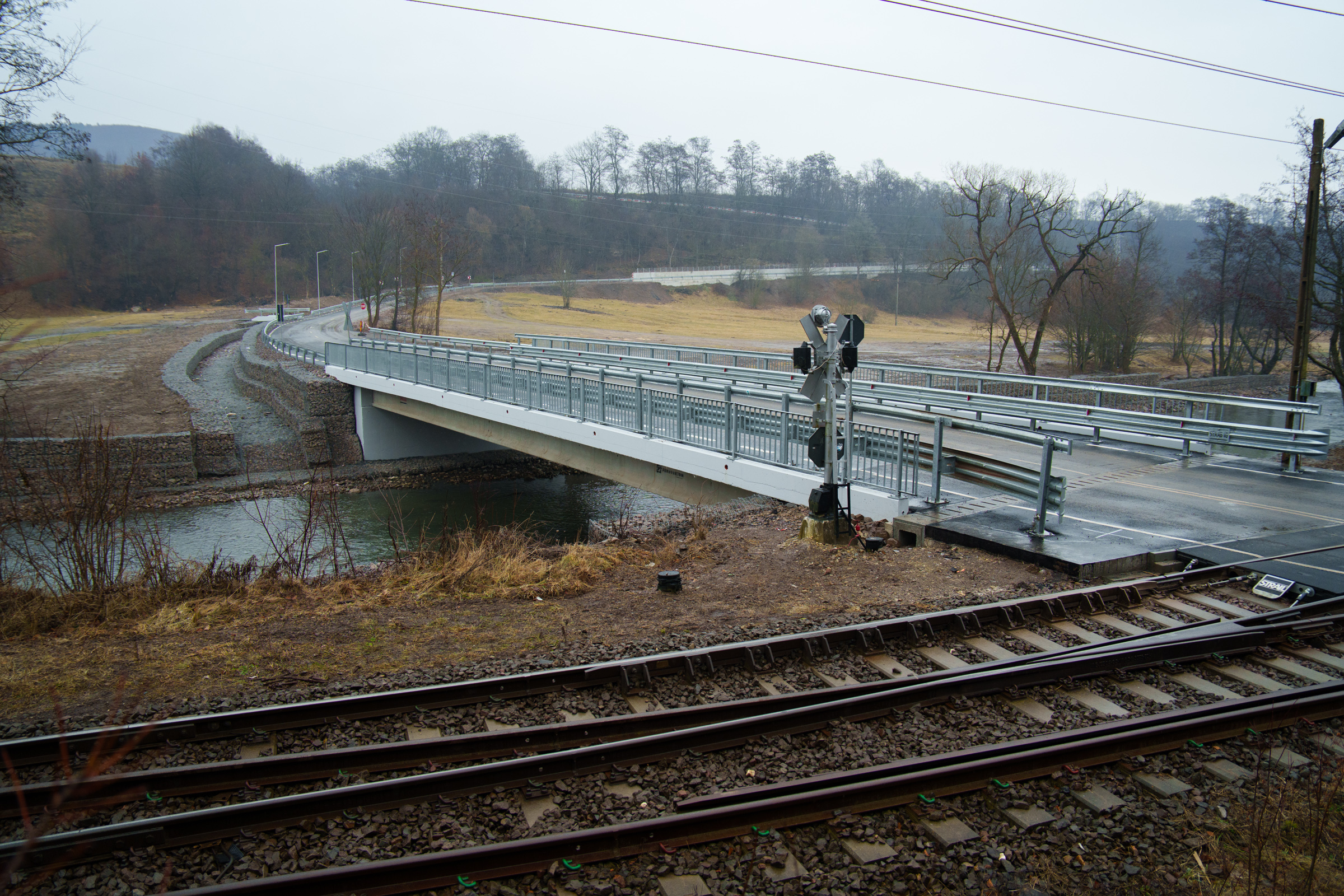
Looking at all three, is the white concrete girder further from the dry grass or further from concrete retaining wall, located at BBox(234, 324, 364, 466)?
concrete retaining wall, located at BBox(234, 324, 364, 466)

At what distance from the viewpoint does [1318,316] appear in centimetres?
2242

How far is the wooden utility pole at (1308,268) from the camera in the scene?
49.2 ft

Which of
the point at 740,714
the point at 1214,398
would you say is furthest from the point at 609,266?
the point at 740,714

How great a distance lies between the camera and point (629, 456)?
1584 centimetres

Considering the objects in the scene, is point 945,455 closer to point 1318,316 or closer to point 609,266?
point 1318,316

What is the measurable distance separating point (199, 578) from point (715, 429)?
7647 millimetres

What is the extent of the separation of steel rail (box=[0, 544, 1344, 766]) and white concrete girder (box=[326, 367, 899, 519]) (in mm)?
3168

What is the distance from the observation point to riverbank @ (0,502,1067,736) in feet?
22.6

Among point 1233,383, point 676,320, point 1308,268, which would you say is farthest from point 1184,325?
point 676,320

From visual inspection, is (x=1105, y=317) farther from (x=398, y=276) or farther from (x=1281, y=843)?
(x=398, y=276)

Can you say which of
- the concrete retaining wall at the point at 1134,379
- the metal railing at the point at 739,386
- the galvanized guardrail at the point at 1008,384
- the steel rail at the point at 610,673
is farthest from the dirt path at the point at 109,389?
the concrete retaining wall at the point at 1134,379

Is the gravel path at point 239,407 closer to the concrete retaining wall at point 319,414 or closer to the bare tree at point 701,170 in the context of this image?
the concrete retaining wall at point 319,414

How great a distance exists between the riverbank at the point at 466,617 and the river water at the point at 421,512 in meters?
8.91

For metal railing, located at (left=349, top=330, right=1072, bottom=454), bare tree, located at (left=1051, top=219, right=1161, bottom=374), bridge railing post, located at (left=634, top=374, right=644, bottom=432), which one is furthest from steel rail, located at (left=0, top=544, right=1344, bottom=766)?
bare tree, located at (left=1051, top=219, right=1161, bottom=374)
